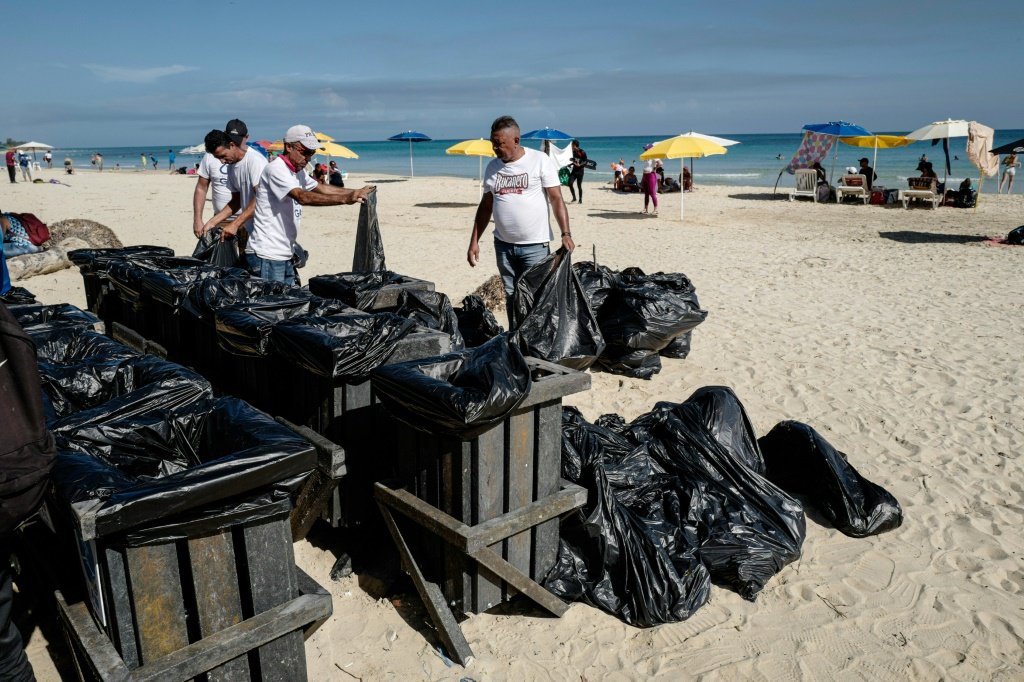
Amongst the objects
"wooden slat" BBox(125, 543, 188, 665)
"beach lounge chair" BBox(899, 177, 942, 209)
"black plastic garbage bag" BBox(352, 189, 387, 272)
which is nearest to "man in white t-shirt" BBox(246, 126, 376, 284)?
"black plastic garbage bag" BBox(352, 189, 387, 272)

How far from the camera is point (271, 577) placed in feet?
7.54

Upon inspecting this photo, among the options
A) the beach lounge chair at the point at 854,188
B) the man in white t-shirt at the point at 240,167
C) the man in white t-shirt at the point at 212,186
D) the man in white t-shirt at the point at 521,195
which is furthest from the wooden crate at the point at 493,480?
the beach lounge chair at the point at 854,188

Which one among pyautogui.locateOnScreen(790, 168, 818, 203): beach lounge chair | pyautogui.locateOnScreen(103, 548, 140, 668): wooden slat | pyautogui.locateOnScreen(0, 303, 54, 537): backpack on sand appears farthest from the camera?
pyautogui.locateOnScreen(790, 168, 818, 203): beach lounge chair

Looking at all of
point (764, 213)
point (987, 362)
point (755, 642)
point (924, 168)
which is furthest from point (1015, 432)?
point (924, 168)

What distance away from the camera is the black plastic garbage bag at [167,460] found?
1.96 m

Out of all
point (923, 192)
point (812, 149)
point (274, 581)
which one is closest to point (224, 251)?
point (274, 581)

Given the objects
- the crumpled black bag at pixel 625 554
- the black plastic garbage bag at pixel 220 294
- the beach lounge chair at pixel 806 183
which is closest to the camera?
the crumpled black bag at pixel 625 554

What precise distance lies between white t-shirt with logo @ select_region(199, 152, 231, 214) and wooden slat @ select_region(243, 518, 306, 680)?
4.77 metres

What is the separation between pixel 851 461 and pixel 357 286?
3.12m

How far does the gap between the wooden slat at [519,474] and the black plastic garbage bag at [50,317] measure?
2.40 metres

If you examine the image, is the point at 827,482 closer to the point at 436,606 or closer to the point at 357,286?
the point at 436,606

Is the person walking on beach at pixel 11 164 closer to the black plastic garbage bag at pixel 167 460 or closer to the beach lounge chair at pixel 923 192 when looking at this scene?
the beach lounge chair at pixel 923 192

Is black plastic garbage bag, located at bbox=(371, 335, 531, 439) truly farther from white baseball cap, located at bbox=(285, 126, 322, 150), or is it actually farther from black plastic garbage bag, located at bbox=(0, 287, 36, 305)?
black plastic garbage bag, located at bbox=(0, 287, 36, 305)

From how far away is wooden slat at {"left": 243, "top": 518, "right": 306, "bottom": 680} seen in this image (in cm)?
224
